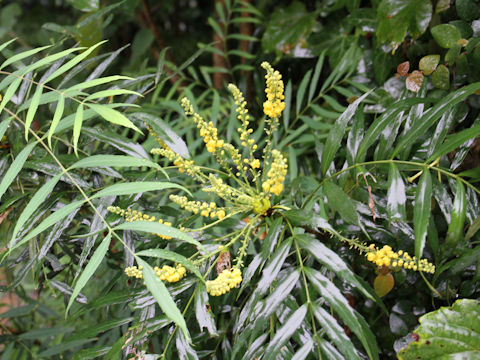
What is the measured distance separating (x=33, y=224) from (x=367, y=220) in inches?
20.0

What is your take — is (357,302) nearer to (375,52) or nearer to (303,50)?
(375,52)

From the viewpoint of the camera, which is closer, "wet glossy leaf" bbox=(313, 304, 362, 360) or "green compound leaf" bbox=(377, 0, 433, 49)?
"wet glossy leaf" bbox=(313, 304, 362, 360)

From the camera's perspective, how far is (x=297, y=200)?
721 mm

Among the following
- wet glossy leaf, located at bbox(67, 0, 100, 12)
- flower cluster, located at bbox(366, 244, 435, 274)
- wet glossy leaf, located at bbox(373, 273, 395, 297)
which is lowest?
wet glossy leaf, located at bbox(373, 273, 395, 297)

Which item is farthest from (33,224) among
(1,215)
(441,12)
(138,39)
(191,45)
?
(191,45)

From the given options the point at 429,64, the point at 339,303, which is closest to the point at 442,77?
the point at 429,64

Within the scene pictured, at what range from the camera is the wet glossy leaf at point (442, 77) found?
708mm

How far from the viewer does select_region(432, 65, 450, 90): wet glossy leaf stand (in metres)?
0.71

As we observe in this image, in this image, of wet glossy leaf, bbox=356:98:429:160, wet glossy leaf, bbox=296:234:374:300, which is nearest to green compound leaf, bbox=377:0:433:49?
wet glossy leaf, bbox=356:98:429:160

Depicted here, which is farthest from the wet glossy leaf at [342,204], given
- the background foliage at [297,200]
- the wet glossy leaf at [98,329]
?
the wet glossy leaf at [98,329]

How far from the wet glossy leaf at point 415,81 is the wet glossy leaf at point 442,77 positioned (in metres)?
0.03

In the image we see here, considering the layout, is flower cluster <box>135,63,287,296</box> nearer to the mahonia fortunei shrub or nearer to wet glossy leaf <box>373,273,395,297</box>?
the mahonia fortunei shrub

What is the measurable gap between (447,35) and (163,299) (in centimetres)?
63

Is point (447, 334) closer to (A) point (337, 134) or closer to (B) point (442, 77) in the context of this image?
(A) point (337, 134)
